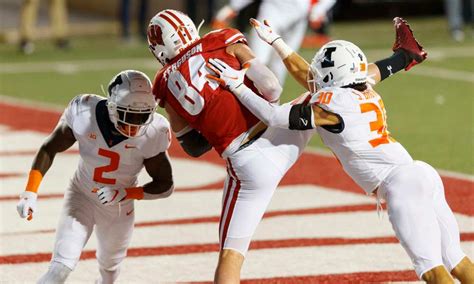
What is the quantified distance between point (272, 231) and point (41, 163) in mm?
2100

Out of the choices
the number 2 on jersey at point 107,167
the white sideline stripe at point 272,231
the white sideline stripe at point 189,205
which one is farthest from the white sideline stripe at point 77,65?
the number 2 on jersey at point 107,167

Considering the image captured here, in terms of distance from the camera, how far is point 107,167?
6.55 meters


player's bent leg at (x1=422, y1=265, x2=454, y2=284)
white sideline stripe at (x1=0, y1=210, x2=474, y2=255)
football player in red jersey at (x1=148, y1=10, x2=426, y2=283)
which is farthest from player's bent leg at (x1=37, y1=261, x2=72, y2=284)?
Answer: player's bent leg at (x1=422, y1=265, x2=454, y2=284)

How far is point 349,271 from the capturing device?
701 cm

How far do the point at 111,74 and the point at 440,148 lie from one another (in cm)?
564

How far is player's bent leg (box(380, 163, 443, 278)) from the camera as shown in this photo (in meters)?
5.84

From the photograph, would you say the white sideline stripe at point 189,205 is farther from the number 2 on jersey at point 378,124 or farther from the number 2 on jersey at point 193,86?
the number 2 on jersey at point 378,124

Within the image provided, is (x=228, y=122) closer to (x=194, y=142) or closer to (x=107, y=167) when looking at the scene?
(x=194, y=142)

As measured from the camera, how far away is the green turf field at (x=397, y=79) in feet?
36.9

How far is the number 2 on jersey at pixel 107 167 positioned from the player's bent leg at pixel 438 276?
65.1 inches

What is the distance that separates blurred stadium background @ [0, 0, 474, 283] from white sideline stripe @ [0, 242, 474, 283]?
0.06 meters

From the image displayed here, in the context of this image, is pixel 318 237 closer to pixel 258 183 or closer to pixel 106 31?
pixel 258 183

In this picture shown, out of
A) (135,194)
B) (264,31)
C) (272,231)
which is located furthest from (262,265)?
(264,31)

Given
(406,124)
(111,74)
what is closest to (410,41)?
(406,124)
